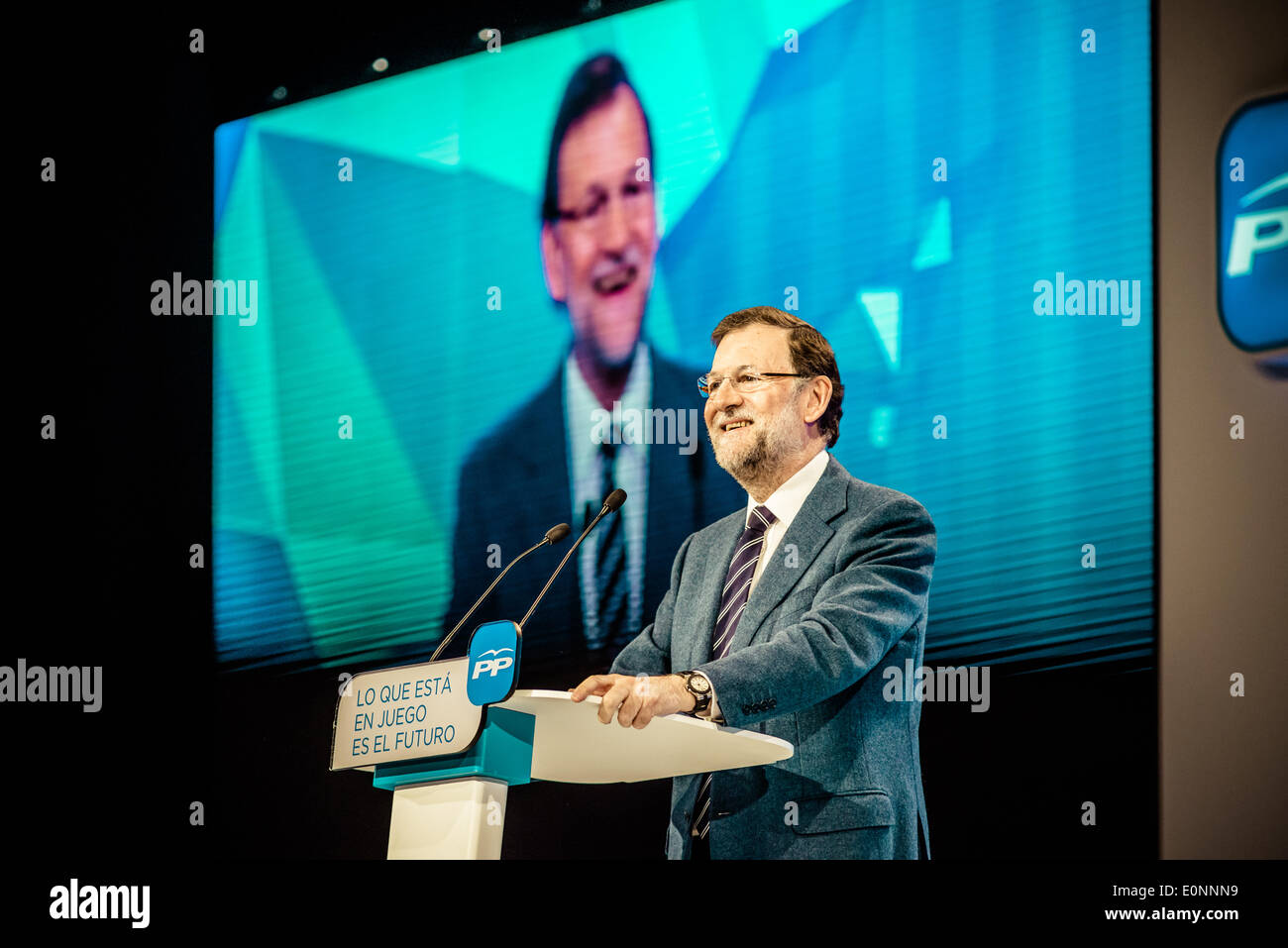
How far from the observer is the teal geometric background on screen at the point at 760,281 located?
4.07 metres

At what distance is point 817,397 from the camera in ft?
11.7

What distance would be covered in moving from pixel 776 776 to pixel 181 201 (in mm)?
3474

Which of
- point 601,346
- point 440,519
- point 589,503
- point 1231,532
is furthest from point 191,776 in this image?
point 1231,532

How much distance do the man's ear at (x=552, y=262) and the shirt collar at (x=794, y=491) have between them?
5.16ft

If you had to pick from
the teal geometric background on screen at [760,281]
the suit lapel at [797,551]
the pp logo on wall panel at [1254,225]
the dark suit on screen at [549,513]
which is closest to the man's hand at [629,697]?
the suit lapel at [797,551]

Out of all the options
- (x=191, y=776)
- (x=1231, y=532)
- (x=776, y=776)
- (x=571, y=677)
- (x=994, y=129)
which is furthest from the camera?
(x=191, y=776)

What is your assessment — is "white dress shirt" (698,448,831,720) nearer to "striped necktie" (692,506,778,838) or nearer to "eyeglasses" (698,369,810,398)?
"striped necktie" (692,506,778,838)

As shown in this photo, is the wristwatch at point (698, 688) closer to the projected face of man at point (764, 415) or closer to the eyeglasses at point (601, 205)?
the projected face of man at point (764, 415)

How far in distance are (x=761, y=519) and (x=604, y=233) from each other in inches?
64.2

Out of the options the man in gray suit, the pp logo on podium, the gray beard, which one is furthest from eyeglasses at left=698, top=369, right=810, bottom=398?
the pp logo on podium

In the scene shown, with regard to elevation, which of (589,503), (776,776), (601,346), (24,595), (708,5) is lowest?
(776,776)

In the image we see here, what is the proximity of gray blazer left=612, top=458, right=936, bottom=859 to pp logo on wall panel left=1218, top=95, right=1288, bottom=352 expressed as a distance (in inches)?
56.6

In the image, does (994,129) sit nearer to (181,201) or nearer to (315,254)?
(315,254)

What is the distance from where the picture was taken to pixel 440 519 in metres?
4.81
